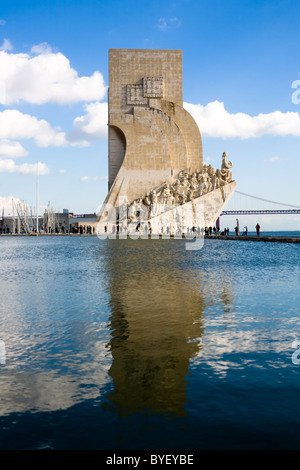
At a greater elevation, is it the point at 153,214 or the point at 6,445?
the point at 153,214

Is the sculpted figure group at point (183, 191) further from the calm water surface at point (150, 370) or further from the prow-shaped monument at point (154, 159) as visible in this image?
the calm water surface at point (150, 370)

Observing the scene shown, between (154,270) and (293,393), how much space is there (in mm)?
5907

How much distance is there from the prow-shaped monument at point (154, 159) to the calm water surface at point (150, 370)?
19.5 meters

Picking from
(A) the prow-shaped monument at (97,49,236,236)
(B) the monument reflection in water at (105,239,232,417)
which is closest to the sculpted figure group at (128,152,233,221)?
(A) the prow-shaped monument at (97,49,236,236)

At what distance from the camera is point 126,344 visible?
3.34 metres

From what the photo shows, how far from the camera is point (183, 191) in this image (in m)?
25.6

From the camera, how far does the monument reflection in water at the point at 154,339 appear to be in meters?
2.35

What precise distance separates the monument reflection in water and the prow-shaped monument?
1826 centimetres

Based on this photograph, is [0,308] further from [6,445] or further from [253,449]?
[253,449]

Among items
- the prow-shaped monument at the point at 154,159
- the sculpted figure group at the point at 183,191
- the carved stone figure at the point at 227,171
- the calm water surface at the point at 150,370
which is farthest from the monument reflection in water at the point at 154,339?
the carved stone figure at the point at 227,171

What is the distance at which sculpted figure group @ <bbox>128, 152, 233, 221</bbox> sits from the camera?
25125mm

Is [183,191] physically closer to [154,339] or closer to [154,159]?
[154,159]

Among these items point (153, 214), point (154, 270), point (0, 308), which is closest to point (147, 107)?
point (153, 214)

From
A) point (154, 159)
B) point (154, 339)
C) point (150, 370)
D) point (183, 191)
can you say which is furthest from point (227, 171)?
point (150, 370)
